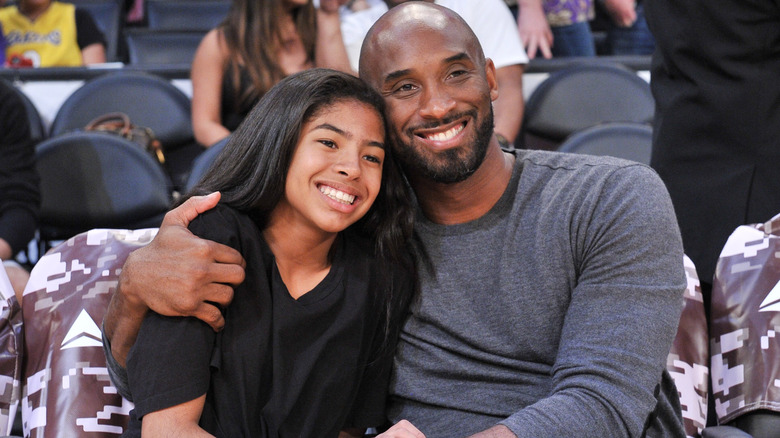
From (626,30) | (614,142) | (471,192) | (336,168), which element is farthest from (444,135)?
(626,30)

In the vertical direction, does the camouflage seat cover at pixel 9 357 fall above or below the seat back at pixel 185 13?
above

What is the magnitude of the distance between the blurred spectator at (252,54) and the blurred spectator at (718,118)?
148 centimetres

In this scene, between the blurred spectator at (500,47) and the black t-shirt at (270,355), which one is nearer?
the black t-shirt at (270,355)

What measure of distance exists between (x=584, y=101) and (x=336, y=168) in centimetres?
216

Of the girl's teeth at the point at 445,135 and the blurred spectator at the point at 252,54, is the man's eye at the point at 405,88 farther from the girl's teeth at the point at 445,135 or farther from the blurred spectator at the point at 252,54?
the blurred spectator at the point at 252,54

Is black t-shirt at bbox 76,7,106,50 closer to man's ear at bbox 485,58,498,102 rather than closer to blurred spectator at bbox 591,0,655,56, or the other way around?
blurred spectator at bbox 591,0,655,56

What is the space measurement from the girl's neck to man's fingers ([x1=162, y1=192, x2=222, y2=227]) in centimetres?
17

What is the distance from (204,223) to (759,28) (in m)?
1.47

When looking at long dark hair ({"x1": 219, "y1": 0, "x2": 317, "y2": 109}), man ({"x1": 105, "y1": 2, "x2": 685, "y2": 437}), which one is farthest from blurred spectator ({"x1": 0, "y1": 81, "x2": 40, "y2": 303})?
man ({"x1": 105, "y1": 2, "x2": 685, "y2": 437})

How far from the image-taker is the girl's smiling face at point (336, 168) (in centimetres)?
177

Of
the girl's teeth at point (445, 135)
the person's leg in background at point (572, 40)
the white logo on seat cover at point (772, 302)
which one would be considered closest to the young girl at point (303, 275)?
the girl's teeth at point (445, 135)

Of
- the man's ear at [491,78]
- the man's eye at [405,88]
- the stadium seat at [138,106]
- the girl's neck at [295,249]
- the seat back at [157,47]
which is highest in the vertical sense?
the man's eye at [405,88]

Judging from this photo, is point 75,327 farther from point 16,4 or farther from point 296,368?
point 16,4

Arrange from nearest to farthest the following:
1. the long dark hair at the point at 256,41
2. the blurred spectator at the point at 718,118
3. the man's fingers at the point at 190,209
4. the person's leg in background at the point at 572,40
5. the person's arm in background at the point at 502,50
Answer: the man's fingers at the point at 190,209 → the blurred spectator at the point at 718,118 → the long dark hair at the point at 256,41 → the person's arm in background at the point at 502,50 → the person's leg in background at the point at 572,40
